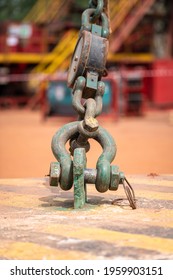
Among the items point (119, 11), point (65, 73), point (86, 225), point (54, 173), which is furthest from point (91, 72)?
point (119, 11)

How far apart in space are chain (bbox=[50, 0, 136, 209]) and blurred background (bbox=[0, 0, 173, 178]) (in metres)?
7.34

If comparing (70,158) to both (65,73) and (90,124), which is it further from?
(65,73)

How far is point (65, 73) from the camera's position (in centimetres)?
1647

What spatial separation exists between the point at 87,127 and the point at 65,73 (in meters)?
13.7

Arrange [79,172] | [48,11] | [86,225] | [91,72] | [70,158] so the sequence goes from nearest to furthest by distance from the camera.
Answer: [86,225]
[79,172]
[70,158]
[91,72]
[48,11]

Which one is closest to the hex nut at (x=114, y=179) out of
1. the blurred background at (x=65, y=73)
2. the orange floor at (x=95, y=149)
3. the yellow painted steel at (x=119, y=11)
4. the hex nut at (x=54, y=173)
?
the hex nut at (x=54, y=173)

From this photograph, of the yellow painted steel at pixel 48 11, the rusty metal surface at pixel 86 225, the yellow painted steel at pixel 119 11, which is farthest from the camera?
the yellow painted steel at pixel 48 11

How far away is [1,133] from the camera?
12.2 m

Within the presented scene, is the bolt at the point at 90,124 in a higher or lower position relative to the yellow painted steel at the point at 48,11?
lower

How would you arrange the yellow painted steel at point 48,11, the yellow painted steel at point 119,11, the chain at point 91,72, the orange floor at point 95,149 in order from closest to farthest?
the chain at point 91,72, the orange floor at point 95,149, the yellow painted steel at point 119,11, the yellow painted steel at point 48,11

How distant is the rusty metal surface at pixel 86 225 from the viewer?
2.22m

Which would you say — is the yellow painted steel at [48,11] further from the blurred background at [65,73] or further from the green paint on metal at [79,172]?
the green paint on metal at [79,172]

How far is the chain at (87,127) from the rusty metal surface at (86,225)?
14 cm
